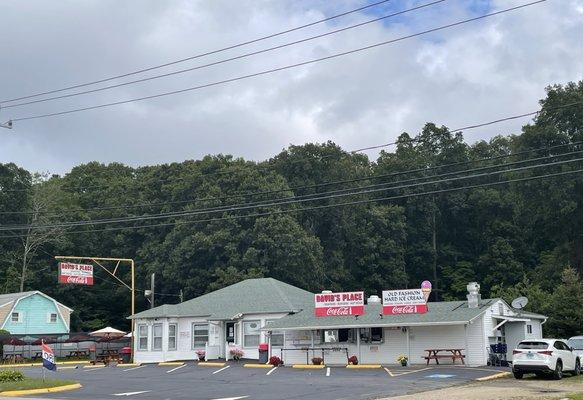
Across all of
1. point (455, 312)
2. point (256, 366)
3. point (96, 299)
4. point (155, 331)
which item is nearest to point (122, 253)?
point (96, 299)

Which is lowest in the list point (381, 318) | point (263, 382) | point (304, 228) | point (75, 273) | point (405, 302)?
point (263, 382)

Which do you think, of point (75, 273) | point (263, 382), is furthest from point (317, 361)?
point (75, 273)

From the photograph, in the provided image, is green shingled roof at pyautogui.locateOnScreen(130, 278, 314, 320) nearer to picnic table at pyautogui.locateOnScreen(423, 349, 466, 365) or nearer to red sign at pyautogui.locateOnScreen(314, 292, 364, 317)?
red sign at pyautogui.locateOnScreen(314, 292, 364, 317)

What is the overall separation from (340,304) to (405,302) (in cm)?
367

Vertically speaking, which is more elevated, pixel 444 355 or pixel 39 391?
pixel 444 355

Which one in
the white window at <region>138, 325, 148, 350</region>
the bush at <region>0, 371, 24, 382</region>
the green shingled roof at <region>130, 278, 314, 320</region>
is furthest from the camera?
the white window at <region>138, 325, 148, 350</region>

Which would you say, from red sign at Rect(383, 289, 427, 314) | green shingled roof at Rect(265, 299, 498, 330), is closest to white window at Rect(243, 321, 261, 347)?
green shingled roof at Rect(265, 299, 498, 330)

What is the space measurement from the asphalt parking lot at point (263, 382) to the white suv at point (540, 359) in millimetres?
1864

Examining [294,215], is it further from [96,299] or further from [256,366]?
[256,366]

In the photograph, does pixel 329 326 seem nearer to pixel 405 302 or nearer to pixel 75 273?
pixel 405 302

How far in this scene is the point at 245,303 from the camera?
44250 millimetres

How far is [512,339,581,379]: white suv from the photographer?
27.2 m

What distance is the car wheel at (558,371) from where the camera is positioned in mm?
27500

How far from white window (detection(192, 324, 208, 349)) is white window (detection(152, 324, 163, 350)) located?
213cm
